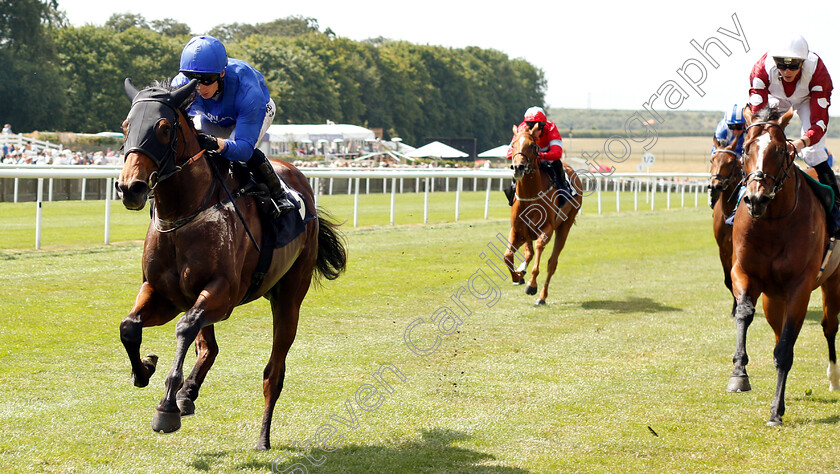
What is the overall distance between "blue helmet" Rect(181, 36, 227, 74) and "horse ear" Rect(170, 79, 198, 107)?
12.0 inches

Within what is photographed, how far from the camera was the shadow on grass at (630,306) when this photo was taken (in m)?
Result: 9.17

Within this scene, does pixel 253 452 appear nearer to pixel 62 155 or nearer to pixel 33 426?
pixel 33 426

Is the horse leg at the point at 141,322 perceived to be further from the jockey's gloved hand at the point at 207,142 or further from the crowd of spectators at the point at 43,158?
the crowd of spectators at the point at 43,158

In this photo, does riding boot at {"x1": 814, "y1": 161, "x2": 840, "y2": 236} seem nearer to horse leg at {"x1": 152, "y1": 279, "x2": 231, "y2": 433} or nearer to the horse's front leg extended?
the horse's front leg extended

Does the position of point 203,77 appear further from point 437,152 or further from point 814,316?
point 437,152

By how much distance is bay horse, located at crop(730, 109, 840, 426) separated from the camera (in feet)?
16.6

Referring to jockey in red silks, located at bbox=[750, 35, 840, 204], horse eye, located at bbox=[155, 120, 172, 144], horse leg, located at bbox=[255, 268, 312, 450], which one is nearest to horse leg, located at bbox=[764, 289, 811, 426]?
jockey in red silks, located at bbox=[750, 35, 840, 204]

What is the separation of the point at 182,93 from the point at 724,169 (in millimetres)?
5943

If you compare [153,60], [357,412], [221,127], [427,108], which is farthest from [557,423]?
[427,108]

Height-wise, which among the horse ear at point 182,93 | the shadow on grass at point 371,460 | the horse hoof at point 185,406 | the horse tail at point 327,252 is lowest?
the shadow on grass at point 371,460

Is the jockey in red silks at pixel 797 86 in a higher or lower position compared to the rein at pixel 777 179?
higher

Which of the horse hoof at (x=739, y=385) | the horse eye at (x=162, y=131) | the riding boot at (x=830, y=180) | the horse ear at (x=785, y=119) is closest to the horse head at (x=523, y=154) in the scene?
the riding boot at (x=830, y=180)

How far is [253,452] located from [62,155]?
25.2 metres

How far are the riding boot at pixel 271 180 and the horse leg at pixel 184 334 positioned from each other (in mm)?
743
